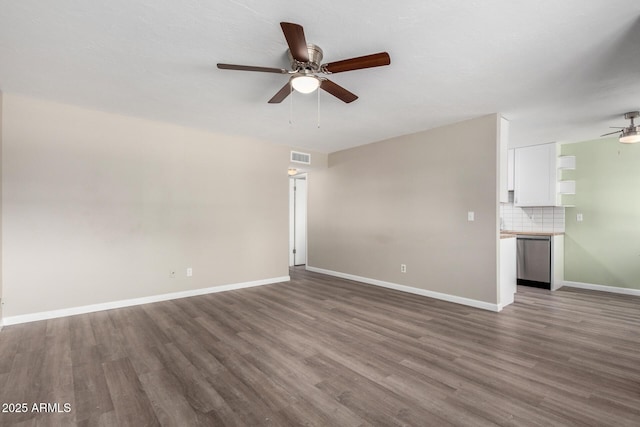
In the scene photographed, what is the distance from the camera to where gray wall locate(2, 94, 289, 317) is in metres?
3.37

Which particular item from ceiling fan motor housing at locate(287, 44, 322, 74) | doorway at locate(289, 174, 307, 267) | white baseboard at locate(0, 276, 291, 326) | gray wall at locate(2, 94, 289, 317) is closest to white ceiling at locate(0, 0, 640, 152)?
ceiling fan motor housing at locate(287, 44, 322, 74)

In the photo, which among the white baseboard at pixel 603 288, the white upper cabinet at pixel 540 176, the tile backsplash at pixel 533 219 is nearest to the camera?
the white baseboard at pixel 603 288

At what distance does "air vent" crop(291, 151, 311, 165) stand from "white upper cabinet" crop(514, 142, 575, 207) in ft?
12.8

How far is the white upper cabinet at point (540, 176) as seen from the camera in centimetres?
526

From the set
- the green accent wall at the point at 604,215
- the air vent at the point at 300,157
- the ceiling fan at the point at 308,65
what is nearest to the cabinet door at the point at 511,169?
the green accent wall at the point at 604,215

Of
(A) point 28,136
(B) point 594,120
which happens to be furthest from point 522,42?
(A) point 28,136

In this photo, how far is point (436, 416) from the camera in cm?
182

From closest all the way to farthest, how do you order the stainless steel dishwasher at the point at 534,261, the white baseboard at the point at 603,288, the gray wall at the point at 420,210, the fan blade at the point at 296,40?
1. the fan blade at the point at 296,40
2. the gray wall at the point at 420,210
3. the white baseboard at the point at 603,288
4. the stainless steel dishwasher at the point at 534,261

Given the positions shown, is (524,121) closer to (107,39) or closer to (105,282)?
(107,39)

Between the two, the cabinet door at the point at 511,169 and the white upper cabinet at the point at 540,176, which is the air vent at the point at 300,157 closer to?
the cabinet door at the point at 511,169

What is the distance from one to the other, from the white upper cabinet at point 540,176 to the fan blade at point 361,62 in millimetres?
4745

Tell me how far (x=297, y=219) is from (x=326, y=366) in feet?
16.1

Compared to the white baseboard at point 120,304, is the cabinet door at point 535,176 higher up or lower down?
higher up

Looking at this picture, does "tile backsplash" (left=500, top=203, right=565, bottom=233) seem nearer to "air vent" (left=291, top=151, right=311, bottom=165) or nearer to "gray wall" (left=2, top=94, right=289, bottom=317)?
"air vent" (left=291, top=151, right=311, bottom=165)
